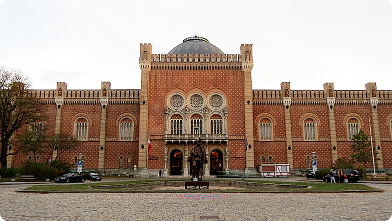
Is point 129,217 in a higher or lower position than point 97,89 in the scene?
lower

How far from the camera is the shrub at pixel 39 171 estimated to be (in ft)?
112

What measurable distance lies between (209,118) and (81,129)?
19.6m

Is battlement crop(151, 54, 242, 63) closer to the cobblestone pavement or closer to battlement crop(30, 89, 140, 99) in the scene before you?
battlement crop(30, 89, 140, 99)

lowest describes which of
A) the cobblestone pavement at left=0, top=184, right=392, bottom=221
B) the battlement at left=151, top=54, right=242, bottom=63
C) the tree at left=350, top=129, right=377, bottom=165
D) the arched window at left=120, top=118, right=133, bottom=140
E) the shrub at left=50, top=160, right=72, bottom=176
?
the cobblestone pavement at left=0, top=184, right=392, bottom=221

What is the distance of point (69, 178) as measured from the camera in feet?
107

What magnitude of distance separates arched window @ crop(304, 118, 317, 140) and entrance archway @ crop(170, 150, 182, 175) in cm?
1916

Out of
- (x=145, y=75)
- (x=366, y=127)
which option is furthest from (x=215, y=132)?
(x=366, y=127)

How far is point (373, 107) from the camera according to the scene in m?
49.1

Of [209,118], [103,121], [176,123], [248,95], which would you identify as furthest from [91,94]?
[248,95]

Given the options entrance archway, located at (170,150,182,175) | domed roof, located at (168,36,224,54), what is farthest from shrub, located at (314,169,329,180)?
domed roof, located at (168,36,224,54)

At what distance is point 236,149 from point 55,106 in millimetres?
28149

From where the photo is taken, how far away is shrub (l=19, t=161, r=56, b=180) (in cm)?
3406

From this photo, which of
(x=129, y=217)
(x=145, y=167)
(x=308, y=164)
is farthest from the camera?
(x=308, y=164)

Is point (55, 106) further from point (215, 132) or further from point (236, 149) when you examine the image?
point (236, 149)
